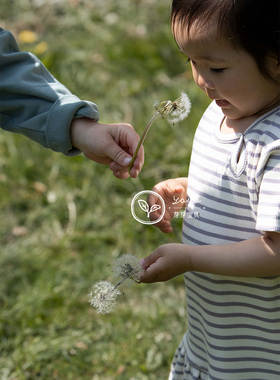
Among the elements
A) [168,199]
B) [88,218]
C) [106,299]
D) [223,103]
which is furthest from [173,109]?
[88,218]

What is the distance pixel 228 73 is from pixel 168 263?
0.43 m

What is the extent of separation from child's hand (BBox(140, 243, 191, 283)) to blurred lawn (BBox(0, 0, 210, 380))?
0.59 metres

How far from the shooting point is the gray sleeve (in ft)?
5.06

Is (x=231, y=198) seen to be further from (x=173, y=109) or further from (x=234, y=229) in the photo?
(x=173, y=109)

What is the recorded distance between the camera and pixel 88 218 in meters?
2.62

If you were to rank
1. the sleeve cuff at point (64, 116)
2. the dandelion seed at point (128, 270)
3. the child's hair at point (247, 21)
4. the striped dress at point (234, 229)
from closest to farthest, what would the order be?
the child's hair at point (247, 21)
the striped dress at point (234, 229)
the dandelion seed at point (128, 270)
the sleeve cuff at point (64, 116)

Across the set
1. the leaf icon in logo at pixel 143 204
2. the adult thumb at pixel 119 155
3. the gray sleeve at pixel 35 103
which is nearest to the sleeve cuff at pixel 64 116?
the gray sleeve at pixel 35 103

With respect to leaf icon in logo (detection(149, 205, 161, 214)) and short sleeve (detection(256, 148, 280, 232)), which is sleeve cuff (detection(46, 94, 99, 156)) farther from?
short sleeve (detection(256, 148, 280, 232))

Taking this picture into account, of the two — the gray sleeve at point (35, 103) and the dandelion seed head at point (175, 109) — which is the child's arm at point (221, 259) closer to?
the dandelion seed head at point (175, 109)

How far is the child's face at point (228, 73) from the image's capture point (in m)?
1.17

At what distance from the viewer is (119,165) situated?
149 centimetres

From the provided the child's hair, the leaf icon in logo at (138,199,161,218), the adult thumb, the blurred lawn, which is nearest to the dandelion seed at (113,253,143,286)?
the leaf icon in logo at (138,199,161,218)

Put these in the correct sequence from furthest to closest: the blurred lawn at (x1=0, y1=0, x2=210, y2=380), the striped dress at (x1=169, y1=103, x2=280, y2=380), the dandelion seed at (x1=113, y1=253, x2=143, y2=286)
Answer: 1. the blurred lawn at (x1=0, y1=0, x2=210, y2=380)
2. the dandelion seed at (x1=113, y1=253, x2=143, y2=286)
3. the striped dress at (x1=169, y1=103, x2=280, y2=380)

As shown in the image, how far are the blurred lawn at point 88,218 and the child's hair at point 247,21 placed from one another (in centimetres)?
88
